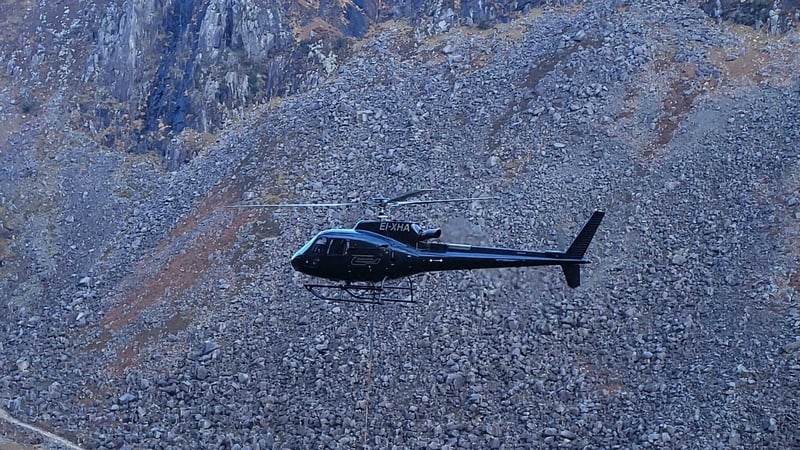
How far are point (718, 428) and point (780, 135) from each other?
18.7 metres

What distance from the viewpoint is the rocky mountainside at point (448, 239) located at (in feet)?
142

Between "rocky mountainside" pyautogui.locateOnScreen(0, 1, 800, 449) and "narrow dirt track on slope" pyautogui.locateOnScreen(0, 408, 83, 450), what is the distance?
0.33 meters

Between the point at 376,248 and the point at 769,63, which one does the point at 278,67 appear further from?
the point at 376,248

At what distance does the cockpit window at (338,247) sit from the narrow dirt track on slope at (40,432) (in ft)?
60.1

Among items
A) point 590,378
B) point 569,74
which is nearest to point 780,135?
point 569,74

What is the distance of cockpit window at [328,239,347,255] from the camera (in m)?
36.6

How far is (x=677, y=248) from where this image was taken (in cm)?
4831

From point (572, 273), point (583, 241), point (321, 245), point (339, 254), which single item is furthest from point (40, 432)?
point (583, 241)

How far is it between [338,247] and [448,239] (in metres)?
5.04

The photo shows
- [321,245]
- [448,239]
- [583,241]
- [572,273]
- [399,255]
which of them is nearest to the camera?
[399,255]

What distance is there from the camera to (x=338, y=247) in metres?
36.6

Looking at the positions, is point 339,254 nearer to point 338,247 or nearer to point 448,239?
point 338,247

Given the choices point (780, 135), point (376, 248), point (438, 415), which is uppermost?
point (376, 248)

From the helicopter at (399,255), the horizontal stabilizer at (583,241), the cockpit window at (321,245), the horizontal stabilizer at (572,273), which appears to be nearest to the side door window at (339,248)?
the helicopter at (399,255)
